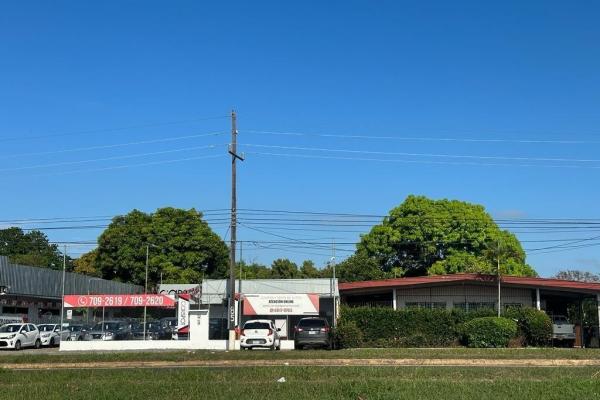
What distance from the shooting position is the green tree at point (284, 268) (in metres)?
94.0

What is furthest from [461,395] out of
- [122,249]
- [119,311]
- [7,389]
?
[122,249]

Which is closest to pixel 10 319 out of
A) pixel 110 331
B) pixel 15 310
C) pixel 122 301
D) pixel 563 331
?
pixel 15 310

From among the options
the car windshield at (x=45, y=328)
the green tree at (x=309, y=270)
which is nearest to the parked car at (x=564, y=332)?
the car windshield at (x=45, y=328)

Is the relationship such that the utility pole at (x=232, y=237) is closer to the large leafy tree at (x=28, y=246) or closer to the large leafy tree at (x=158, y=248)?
the large leafy tree at (x=158, y=248)

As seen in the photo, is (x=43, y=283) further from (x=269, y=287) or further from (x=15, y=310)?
(x=269, y=287)

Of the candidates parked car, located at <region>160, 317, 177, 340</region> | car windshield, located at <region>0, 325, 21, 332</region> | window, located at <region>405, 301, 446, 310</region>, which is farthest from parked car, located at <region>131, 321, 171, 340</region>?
window, located at <region>405, 301, 446, 310</region>

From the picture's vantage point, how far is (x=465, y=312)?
39.3 meters

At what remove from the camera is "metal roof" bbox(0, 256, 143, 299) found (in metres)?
47.7

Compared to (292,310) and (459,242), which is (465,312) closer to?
(292,310)

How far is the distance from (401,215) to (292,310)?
29.6 m

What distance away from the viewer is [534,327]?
3788 cm

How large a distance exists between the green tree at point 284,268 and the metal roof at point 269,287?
40794 mm

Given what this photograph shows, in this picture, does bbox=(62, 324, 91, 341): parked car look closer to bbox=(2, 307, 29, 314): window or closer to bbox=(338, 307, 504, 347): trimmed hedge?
bbox=(2, 307, 29, 314): window

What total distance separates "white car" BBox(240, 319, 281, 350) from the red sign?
20.8 feet
